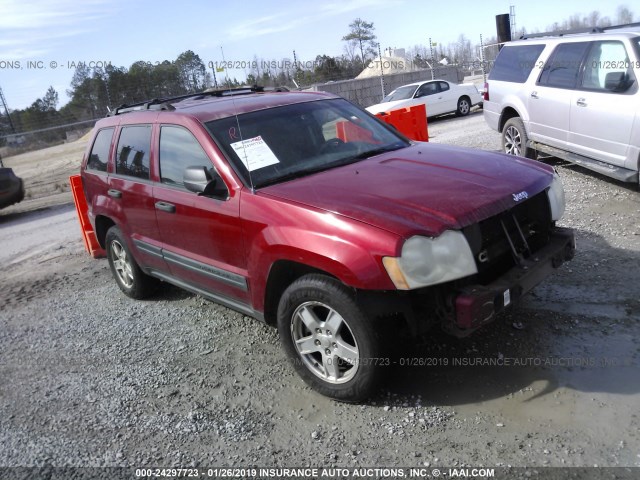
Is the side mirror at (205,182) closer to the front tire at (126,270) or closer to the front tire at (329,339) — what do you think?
the front tire at (329,339)

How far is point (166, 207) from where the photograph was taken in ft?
14.0

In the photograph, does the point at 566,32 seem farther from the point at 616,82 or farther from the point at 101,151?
the point at 101,151

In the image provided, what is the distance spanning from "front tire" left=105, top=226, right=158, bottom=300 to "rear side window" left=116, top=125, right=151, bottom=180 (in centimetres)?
72

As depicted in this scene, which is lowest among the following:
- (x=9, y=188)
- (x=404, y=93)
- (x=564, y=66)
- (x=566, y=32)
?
(x=9, y=188)

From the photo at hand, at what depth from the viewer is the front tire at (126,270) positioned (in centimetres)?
531

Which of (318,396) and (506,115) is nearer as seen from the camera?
(318,396)

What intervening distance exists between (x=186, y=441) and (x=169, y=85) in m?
24.7

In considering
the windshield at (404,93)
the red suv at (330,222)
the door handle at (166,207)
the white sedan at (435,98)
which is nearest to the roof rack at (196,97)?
the red suv at (330,222)

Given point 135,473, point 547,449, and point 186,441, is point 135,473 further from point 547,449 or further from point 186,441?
point 547,449

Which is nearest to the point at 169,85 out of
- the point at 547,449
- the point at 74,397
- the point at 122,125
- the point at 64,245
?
the point at 64,245

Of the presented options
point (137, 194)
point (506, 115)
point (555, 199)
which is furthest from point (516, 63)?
point (137, 194)

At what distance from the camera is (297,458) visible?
298cm

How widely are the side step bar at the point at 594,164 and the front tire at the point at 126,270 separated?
205 inches

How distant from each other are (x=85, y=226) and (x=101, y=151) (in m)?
2.35
